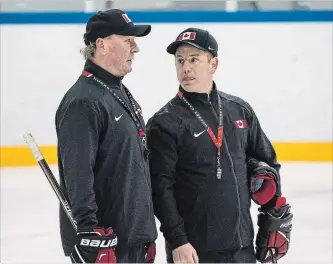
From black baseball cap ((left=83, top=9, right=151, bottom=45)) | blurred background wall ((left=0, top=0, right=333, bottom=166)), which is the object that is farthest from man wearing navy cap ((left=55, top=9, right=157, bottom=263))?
blurred background wall ((left=0, top=0, right=333, bottom=166))

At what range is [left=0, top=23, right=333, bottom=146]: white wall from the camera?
7551 mm

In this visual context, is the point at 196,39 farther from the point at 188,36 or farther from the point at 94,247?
the point at 94,247

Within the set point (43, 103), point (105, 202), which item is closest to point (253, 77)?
point (43, 103)

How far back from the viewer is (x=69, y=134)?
242 cm

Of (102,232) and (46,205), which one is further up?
(102,232)

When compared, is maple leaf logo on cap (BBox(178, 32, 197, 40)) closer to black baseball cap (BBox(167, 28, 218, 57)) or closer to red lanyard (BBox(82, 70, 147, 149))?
black baseball cap (BBox(167, 28, 218, 57))

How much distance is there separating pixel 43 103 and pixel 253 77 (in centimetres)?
199

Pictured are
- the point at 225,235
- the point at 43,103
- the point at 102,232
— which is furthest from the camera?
the point at 43,103

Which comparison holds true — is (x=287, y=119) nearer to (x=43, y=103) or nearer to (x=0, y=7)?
(x=43, y=103)

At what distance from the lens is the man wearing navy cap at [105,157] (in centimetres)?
240

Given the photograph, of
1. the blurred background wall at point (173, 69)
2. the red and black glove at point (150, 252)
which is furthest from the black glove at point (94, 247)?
the blurred background wall at point (173, 69)

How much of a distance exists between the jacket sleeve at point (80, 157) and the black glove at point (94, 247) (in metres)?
0.03

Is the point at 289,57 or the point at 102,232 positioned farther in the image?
the point at 289,57

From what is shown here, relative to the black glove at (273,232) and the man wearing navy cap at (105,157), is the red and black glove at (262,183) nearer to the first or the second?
the black glove at (273,232)
